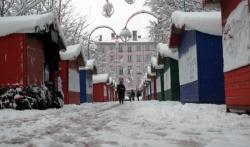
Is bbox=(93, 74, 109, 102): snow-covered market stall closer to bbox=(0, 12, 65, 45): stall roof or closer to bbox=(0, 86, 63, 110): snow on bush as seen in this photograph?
bbox=(0, 86, 63, 110): snow on bush

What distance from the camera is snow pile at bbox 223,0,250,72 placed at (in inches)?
359

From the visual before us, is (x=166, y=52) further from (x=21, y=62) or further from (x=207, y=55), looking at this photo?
(x=21, y=62)

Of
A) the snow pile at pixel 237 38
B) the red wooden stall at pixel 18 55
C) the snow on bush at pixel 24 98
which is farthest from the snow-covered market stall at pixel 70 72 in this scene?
the snow pile at pixel 237 38

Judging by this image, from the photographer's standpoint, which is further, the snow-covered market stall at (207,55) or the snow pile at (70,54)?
the snow pile at (70,54)

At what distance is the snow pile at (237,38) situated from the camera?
9.12m

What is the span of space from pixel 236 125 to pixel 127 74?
111649 millimetres

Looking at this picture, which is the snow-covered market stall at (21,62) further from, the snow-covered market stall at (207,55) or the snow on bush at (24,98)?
the snow-covered market stall at (207,55)

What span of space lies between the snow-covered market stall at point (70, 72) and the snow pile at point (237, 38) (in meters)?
14.1

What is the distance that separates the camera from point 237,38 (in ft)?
32.4

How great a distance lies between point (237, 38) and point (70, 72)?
1773 cm

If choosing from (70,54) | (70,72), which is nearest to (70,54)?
(70,54)

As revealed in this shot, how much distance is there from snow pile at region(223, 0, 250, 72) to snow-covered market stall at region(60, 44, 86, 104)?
14077 millimetres

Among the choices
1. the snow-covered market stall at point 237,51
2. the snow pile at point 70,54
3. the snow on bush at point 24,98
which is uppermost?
the snow pile at point 70,54

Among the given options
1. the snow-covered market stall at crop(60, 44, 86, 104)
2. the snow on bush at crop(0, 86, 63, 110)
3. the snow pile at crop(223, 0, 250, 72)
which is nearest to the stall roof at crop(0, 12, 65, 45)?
the snow on bush at crop(0, 86, 63, 110)
